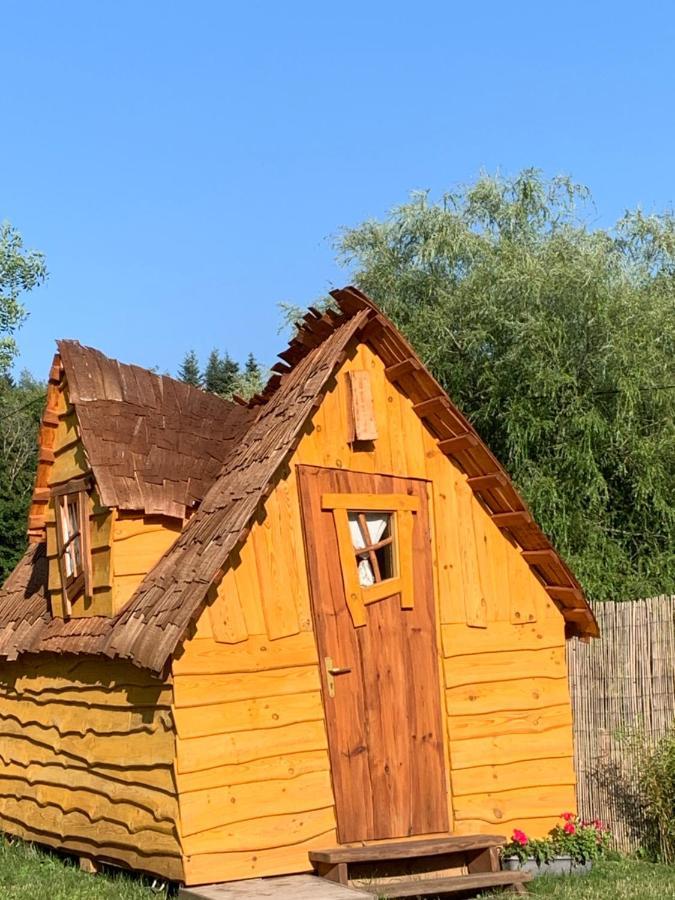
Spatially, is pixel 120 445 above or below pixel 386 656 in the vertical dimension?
above

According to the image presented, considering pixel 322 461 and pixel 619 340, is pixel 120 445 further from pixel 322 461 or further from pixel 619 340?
pixel 619 340

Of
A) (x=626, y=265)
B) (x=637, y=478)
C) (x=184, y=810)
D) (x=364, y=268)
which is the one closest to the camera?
(x=184, y=810)

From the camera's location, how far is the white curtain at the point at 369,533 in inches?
433

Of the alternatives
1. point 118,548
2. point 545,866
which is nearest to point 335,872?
point 545,866

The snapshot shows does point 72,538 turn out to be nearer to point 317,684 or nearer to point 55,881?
point 317,684

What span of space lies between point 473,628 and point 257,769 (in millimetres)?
2545

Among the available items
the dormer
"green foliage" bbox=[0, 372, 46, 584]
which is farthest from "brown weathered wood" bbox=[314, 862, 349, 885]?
"green foliage" bbox=[0, 372, 46, 584]

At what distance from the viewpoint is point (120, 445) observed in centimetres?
1146

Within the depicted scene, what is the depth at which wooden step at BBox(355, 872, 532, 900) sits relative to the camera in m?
9.68

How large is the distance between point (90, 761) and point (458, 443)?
14.1ft

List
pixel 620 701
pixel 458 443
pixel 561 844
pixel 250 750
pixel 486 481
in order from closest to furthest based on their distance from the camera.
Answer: pixel 250 750 → pixel 561 844 → pixel 458 443 → pixel 486 481 → pixel 620 701

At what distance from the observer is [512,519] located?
455 inches

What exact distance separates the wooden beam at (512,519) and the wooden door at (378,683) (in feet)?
2.65

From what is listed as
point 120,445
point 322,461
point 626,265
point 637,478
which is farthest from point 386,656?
point 626,265
